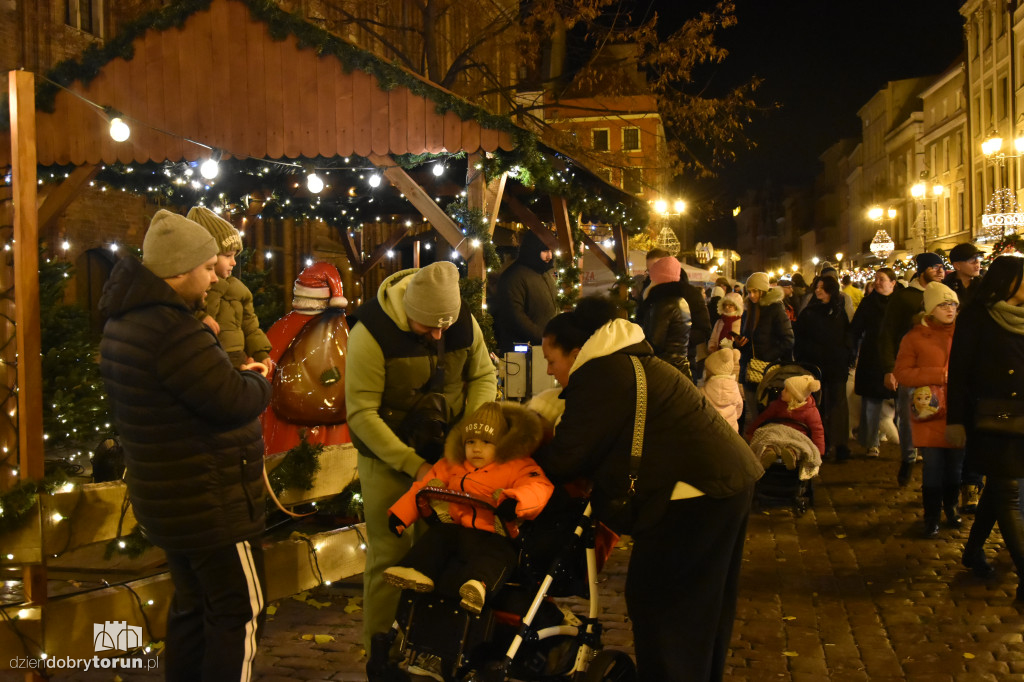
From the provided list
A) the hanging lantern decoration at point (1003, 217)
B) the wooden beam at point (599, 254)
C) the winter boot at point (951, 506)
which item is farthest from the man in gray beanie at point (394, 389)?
the hanging lantern decoration at point (1003, 217)

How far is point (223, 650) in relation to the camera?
3652mm

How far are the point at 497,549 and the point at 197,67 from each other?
22.4 feet

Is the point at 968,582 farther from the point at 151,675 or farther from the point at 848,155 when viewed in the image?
the point at 848,155

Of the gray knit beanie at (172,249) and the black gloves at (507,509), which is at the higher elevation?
the gray knit beanie at (172,249)

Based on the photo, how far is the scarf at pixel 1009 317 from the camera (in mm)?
5625

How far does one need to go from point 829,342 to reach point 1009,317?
15.1 ft

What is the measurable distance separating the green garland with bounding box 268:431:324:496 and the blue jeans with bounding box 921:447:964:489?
15.7ft

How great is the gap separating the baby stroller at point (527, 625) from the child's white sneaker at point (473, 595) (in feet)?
0.36

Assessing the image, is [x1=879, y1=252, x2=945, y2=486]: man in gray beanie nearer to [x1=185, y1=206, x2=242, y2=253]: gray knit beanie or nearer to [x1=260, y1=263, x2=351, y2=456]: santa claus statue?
[x1=260, y1=263, x2=351, y2=456]: santa claus statue

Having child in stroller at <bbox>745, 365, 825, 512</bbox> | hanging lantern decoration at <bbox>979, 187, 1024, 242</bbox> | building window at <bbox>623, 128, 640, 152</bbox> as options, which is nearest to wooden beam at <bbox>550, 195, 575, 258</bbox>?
child in stroller at <bbox>745, 365, 825, 512</bbox>

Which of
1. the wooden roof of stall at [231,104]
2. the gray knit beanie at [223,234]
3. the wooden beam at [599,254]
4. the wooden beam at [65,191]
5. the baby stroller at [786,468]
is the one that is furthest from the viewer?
the wooden beam at [599,254]

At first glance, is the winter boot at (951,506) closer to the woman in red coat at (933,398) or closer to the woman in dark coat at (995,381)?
the woman in red coat at (933,398)

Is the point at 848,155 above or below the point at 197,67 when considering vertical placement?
above

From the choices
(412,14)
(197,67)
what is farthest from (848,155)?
(197,67)
